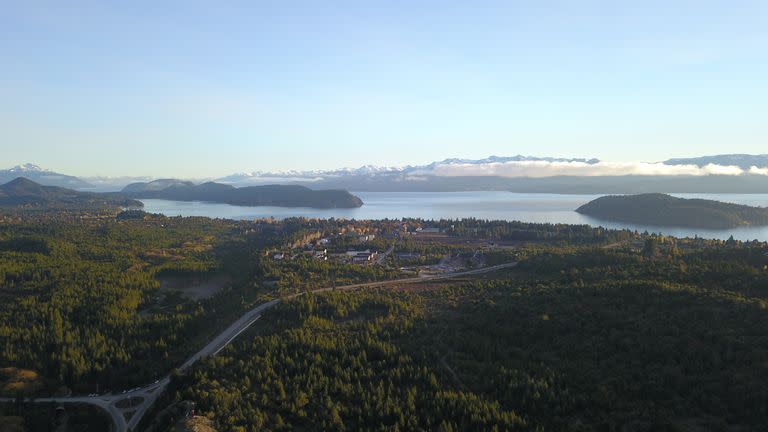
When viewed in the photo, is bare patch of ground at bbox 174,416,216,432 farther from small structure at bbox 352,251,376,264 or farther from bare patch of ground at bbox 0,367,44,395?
small structure at bbox 352,251,376,264

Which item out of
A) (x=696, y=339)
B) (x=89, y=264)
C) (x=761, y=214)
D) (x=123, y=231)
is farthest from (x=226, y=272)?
(x=761, y=214)

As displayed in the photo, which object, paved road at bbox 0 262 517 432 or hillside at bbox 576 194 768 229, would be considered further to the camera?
hillside at bbox 576 194 768 229

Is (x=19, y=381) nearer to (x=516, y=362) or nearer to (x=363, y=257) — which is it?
(x=516, y=362)

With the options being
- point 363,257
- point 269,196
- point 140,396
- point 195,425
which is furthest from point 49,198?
point 195,425

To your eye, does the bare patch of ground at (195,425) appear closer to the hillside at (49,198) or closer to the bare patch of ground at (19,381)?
the bare patch of ground at (19,381)

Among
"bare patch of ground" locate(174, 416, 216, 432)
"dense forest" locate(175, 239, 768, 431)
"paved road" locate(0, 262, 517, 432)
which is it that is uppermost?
"dense forest" locate(175, 239, 768, 431)

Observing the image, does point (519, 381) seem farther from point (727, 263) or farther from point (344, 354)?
point (727, 263)

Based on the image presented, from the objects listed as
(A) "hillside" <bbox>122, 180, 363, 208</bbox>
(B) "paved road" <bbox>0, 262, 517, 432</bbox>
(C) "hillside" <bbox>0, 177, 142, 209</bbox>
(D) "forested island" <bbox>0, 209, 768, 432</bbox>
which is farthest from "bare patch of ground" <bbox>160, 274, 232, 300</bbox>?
(A) "hillside" <bbox>122, 180, 363, 208</bbox>

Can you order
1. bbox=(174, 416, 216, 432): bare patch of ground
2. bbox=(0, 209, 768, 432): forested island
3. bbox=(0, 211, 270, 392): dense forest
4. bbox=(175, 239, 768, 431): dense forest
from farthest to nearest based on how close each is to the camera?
1. bbox=(0, 211, 270, 392): dense forest
2. bbox=(0, 209, 768, 432): forested island
3. bbox=(175, 239, 768, 431): dense forest
4. bbox=(174, 416, 216, 432): bare patch of ground
